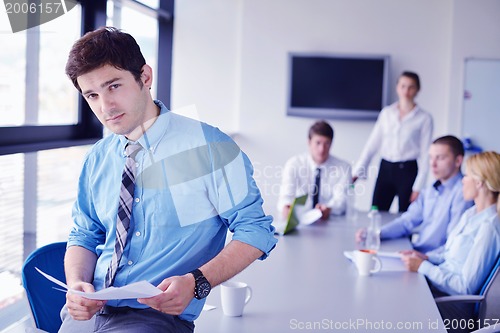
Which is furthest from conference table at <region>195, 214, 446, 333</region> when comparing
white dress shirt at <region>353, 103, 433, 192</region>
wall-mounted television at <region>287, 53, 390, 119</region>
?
wall-mounted television at <region>287, 53, 390, 119</region>

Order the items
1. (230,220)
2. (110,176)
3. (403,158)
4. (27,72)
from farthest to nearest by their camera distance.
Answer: (403,158) → (27,72) → (110,176) → (230,220)

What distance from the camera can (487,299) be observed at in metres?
2.43

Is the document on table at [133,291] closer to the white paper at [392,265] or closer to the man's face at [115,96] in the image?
the man's face at [115,96]

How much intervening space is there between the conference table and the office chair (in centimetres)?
16

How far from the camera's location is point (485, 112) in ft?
20.5

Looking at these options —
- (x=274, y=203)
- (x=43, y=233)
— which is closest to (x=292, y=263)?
(x=43, y=233)

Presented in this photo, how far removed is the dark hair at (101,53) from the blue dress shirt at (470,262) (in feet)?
4.97

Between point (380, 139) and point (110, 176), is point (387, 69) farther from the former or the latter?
point (110, 176)

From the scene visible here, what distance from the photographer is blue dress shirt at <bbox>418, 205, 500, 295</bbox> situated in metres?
2.52

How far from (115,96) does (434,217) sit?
237cm

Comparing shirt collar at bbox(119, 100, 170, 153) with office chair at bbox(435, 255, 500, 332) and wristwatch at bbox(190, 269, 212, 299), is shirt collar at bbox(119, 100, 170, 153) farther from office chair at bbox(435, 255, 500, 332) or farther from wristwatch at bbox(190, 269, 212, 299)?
office chair at bbox(435, 255, 500, 332)

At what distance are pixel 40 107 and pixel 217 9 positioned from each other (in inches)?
Result: 140

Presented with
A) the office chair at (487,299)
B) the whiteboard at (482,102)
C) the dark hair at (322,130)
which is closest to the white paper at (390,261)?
the office chair at (487,299)

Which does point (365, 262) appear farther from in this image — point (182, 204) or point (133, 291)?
point (133, 291)
